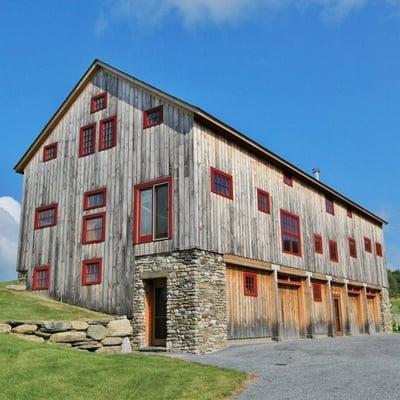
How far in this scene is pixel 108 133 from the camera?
2420 centimetres

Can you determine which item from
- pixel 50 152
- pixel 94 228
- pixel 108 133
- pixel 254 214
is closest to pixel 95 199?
pixel 94 228

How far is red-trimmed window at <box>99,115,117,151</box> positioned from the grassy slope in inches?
443

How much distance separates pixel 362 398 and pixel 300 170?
62.7 ft

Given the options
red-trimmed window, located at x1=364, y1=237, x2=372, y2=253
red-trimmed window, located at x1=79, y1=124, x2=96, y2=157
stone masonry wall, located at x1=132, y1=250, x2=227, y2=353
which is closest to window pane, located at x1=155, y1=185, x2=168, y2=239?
stone masonry wall, located at x1=132, y1=250, x2=227, y2=353

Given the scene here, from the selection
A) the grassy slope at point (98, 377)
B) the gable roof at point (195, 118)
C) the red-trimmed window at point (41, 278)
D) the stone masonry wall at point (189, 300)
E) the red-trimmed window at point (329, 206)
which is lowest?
the grassy slope at point (98, 377)

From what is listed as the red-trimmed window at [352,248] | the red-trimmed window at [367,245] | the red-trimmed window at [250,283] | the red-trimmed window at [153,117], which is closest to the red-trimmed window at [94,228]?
the red-trimmed window at [153,117]

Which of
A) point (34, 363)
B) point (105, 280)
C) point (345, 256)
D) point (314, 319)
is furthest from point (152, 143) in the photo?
point (345, 256)

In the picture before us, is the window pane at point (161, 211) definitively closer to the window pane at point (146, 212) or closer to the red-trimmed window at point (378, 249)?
the window pane at point (146, 212)

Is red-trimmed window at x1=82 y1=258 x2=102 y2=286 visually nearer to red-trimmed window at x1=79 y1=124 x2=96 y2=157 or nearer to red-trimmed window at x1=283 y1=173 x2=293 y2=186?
red-trimmed window at x1=79 y1=124 x2=96 y2=157

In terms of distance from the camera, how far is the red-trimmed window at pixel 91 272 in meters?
22.3

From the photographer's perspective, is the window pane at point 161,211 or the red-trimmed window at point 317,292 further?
the red-trimmed window at point 317,292

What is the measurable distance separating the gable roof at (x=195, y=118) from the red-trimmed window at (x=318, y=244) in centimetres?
307

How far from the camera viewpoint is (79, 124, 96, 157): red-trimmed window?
24688mm

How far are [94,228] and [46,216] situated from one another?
3857 mm
